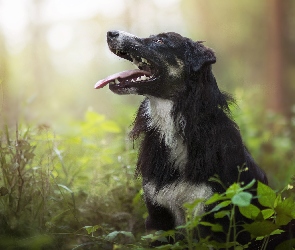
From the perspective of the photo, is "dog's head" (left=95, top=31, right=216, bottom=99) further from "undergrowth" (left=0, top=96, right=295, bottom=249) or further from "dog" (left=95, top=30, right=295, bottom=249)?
"undergrowth" (left=0, top=96, right=295, bottom=249)

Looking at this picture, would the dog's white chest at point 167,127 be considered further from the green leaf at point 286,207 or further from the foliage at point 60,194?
the green leaf at point 286,207

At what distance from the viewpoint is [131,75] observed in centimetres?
489

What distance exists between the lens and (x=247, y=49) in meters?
15.2

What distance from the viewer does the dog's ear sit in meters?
4.73

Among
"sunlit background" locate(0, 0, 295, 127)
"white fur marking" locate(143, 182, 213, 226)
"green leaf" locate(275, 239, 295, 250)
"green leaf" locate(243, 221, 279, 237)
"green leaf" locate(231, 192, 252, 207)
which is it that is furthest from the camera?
"sunlit background" locate(0, 0, 295, 127)

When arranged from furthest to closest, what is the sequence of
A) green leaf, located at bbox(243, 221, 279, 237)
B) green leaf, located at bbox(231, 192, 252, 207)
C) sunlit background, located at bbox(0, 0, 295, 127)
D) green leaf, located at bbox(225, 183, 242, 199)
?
sunlit background, located at bbox(0, 0, 295, 127) < green leaf, located at bbox(243, 221, 279, 237) < green leaf, located at bbox(225, 183, 242, 199) < green leaf, located at bbox(231, 192, 252, 207)

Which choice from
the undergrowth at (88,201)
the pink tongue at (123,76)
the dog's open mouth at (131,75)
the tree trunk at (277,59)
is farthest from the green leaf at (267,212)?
the tree trunk at (277,59)

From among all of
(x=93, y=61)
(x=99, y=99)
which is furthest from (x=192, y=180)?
(x=93, y=61)

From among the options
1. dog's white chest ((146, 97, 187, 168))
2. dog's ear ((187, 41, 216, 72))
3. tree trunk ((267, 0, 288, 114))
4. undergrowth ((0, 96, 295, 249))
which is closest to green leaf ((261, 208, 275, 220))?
undergrowth ((0, 96, 295, 249))

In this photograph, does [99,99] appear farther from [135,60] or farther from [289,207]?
[289,207]

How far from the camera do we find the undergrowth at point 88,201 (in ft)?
11.7

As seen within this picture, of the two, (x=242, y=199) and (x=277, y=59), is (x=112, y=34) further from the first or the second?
(x=277, y=59)

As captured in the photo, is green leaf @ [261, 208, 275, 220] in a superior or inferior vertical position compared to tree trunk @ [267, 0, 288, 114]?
inferior

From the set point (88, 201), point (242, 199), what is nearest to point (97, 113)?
point (88, 201)
